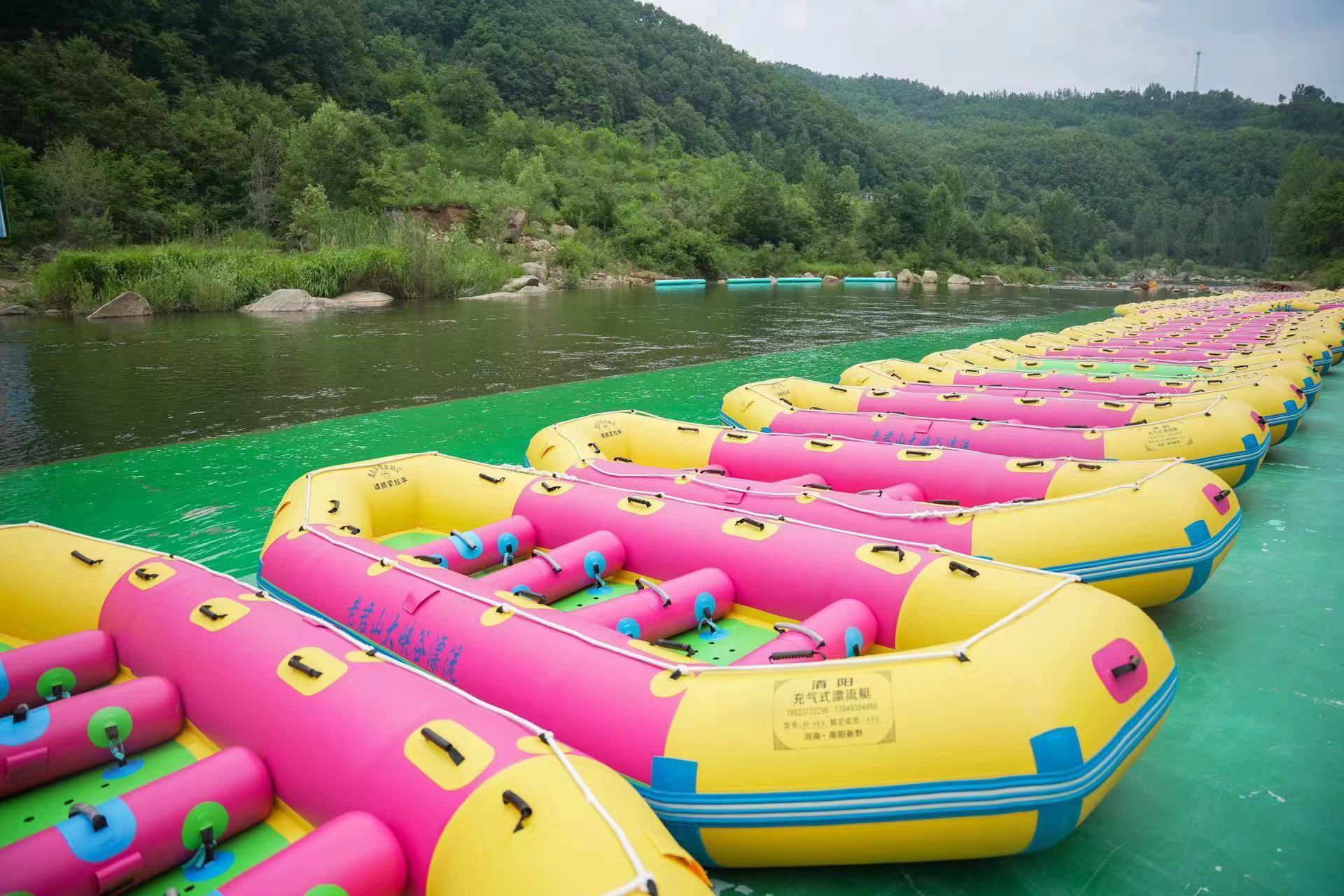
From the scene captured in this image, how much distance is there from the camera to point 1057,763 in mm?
1942

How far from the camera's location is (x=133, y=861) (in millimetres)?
1962

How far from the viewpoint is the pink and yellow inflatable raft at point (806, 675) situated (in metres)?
1.99

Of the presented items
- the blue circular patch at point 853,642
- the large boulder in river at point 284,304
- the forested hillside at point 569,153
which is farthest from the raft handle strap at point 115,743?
the forested hillside at point 569,153

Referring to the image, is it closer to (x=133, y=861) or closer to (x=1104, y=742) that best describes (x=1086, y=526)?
(x=1104, y=742)

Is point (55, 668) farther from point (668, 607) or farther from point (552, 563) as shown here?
point (668, 607)

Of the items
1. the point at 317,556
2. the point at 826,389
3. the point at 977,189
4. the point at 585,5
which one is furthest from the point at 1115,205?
the point at 317,556

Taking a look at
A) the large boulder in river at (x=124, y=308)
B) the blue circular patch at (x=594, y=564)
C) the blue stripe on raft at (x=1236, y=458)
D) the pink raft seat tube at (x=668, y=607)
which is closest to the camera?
the pink raft seat tube at (x=668, y=607)

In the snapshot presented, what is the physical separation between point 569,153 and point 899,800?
168ft

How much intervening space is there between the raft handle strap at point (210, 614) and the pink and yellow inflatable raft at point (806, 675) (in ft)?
1.77

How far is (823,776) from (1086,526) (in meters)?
2.03

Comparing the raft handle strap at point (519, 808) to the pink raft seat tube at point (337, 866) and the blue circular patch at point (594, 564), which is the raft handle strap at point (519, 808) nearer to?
the pink raft seat tube at point (337, 866)

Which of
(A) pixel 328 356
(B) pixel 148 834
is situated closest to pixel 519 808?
(B) pixel 148 834

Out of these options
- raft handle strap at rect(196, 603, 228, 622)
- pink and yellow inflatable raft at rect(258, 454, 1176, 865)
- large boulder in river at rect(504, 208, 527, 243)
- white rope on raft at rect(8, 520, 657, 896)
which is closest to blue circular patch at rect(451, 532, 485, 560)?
pink and yellow inflatable raft at rect(258, 454, 1176, 865)

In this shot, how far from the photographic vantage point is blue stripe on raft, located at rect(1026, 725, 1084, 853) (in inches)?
76.5
